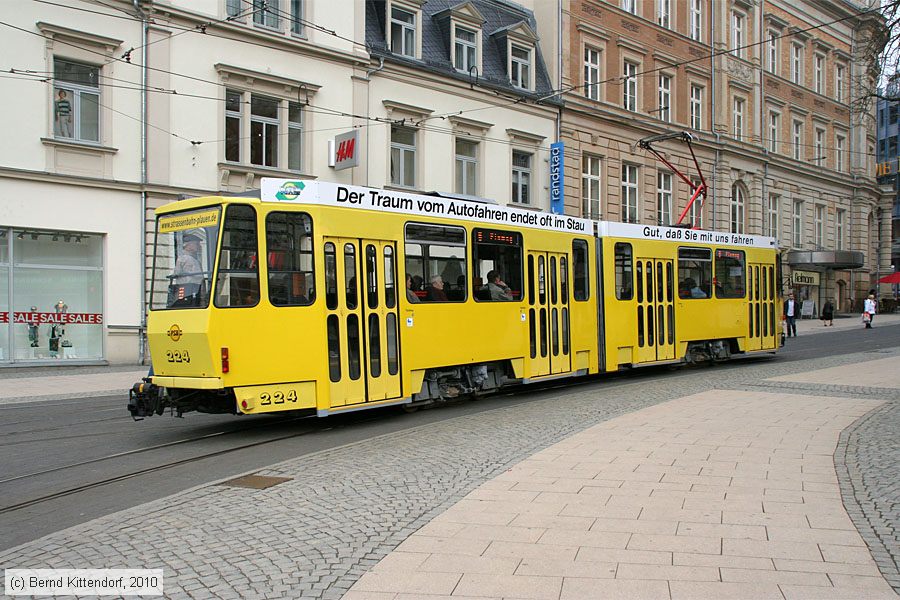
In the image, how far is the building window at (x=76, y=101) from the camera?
64.0 feet

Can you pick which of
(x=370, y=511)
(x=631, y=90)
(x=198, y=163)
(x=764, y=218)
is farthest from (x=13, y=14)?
(x=764, y=218)

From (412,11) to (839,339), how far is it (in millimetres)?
18787

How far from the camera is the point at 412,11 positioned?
89.8 feet

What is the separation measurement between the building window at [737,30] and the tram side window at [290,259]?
3656cm

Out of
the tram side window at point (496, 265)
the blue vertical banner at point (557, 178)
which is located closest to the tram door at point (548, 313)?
the tram side window at point (496, 265)

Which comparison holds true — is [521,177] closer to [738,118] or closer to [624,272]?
[624,272]

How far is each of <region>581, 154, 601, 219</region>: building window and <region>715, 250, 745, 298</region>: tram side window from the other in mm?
13424

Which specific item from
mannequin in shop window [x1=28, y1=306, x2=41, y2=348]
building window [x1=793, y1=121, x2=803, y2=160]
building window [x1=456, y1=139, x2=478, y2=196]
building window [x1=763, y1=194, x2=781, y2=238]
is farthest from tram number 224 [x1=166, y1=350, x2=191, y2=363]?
building window [x1=793, y1=121, x2=803, y2=160]

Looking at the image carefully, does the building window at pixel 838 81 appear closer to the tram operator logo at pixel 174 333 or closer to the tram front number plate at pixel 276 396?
the tram front number plate at pixel 276 396

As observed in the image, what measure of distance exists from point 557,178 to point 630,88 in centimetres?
693

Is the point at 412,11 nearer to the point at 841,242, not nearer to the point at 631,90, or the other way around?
the point at 631,90

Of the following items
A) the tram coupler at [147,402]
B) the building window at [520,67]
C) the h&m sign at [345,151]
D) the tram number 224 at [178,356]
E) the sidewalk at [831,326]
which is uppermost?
the building window at [520,67]

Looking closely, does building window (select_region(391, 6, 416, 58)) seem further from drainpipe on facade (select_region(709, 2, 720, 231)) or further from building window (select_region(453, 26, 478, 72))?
drainpipe on facade (select_region(709, 2, 720, 231))

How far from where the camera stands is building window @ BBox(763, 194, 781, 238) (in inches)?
1720
